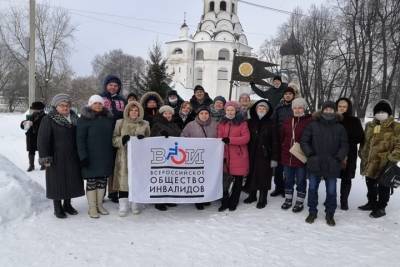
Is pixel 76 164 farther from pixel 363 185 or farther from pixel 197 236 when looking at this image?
pixel 363 185

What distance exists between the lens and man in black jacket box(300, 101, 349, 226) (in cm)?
524

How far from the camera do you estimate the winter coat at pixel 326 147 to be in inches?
206

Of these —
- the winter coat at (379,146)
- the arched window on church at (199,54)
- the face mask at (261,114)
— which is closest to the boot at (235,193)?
the face mask at (261,114)

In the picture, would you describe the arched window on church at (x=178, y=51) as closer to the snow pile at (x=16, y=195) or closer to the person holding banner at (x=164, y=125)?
the person holding banner at (x=164, y=125)

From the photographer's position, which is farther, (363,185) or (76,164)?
(363,185)

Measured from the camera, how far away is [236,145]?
5.84m

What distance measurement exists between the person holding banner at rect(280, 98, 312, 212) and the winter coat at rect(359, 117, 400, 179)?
109 centimetres

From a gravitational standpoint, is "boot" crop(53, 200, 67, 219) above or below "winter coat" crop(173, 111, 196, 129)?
below

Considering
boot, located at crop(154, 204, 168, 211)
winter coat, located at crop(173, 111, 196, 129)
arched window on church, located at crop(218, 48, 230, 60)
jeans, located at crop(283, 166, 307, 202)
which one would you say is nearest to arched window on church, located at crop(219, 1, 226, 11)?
arched window on church, located at crop(218, 48, 230, 60)

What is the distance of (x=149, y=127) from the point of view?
589 centimetres

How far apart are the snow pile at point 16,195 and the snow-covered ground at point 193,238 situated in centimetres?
2

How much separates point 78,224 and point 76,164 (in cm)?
94

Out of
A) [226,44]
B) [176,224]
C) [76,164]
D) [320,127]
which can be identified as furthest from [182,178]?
[226,44]

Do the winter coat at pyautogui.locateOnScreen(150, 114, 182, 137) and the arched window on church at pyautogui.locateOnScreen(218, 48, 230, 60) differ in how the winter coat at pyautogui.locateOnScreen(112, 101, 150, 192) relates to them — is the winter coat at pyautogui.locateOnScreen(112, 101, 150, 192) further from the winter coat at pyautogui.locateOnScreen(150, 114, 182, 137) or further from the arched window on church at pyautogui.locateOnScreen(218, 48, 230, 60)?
the arched window on church at pyautogui.locateOnScreen(218, 48, 230, 60)
